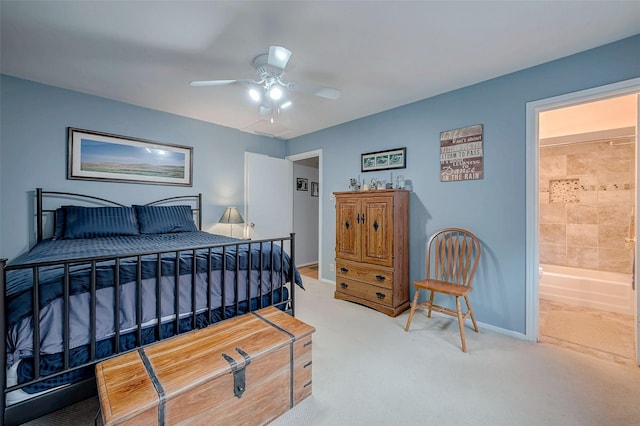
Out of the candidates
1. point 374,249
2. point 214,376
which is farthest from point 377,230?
point 214,376

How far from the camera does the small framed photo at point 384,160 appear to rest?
A: 325cm

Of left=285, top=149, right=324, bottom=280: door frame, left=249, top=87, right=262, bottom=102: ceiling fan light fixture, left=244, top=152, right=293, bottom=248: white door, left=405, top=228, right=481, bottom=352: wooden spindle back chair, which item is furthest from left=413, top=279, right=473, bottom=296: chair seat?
left=244, top=152, right=293, bottom=248: white door

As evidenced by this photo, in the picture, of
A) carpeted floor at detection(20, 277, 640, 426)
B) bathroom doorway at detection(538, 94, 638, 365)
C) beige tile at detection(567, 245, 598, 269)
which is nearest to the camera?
carpeted floor at detection(20, 277, 640, 426)

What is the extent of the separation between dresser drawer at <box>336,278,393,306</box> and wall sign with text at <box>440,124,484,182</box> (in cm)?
140

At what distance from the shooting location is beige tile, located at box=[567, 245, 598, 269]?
3891mm

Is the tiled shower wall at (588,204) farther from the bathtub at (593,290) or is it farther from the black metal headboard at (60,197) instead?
the black metal headboard at (60,197)

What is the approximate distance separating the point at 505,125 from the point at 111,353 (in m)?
Result: 3.41

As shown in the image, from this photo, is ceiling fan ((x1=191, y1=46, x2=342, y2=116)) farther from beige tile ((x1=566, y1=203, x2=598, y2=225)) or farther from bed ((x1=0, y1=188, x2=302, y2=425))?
beige tile ((x1=566, y1=203, x2=598, y2=225))

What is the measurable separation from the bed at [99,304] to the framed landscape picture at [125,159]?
137 centimetres

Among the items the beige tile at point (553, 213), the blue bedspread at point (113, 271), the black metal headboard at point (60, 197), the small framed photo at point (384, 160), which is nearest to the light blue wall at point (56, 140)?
the black metal headboard at point (60, 197)

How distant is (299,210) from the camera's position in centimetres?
540

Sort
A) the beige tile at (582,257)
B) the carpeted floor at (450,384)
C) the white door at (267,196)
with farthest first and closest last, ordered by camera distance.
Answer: the white door at (267,196) → the beige tile at (582,257) → the carpeted floor at (450,384)

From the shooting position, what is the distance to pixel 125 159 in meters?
3.25

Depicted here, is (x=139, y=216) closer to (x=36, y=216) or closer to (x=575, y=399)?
(x=36, y=216)
